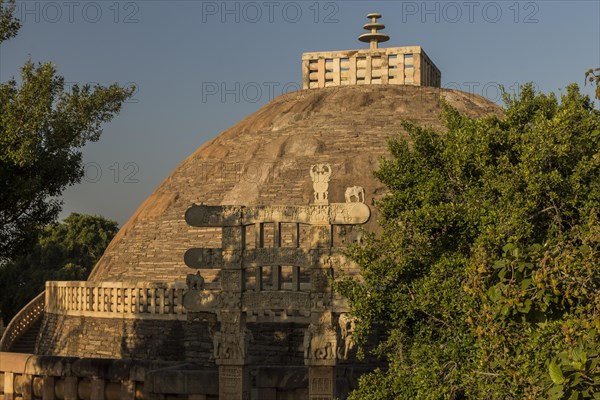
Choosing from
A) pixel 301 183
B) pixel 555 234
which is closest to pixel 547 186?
pixel 555 234

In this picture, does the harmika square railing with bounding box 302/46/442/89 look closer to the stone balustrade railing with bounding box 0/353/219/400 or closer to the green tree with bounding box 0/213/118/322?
the stone balustrade railing with bounding box 0/353/219/400

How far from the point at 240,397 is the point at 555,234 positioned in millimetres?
5960

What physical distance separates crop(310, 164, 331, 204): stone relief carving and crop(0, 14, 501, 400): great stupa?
0.03 meters

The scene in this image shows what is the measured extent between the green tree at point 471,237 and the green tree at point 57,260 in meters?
31.9

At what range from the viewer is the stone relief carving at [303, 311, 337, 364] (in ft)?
44.8

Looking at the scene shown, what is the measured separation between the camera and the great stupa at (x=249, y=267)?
46.5 ft

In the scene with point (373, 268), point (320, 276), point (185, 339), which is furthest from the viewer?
point (185, 339)

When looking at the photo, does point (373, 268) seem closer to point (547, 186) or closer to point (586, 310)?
point (547, 186)

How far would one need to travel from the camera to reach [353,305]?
12.0 metres

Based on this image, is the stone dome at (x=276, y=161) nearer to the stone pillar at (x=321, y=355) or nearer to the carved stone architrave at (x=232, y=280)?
the carved stone architrave at (x=232, y=280)

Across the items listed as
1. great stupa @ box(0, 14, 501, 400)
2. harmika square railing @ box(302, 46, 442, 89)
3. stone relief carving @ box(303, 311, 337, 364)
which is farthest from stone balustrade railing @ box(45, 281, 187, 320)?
harmika square railing @ box(302, 46, 442, 89)

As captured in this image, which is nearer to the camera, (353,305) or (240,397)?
(353,305)

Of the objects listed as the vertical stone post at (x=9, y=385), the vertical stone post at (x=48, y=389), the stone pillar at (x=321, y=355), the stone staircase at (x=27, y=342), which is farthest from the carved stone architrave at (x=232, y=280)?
the stone staircase at (x=27, y=342)

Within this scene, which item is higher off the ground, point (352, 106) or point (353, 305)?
point (352, 106)
